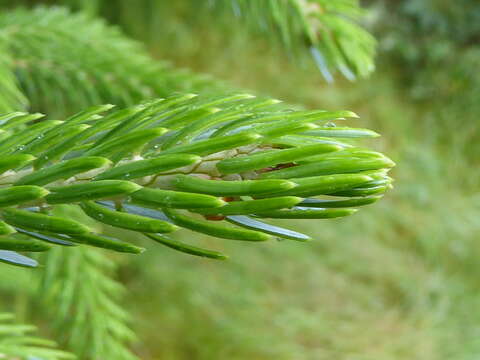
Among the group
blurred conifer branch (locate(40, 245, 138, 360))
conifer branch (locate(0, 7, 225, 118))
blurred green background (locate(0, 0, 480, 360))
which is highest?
blurred green background (locate(0, 0, 480, 360))

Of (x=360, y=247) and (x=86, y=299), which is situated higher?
(x=360, y=247)

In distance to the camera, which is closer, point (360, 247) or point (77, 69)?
point (77, 69)

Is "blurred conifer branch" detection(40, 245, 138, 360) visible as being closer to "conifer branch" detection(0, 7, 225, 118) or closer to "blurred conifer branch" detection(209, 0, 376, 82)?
"conifer branch" detection(0, 7, 225, 118)

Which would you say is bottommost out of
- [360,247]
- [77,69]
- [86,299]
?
[86,299]

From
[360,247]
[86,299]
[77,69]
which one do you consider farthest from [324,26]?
[360,247]

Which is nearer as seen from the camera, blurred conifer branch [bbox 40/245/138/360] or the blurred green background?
blurred conifer branch [bbox 40/245/138/360]

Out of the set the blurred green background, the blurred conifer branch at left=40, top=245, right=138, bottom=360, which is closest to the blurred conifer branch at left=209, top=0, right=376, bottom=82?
the blurred conifer branch at left=40, top=245, right=138, bottom=360

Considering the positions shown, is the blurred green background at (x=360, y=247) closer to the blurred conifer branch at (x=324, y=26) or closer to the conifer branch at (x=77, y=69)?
the conifer branch at (x=77, y=69)

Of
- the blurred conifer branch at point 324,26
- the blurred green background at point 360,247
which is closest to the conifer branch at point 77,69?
the blurred conifer branch at point 324,26

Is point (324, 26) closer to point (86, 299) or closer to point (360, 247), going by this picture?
point (86, 299)
